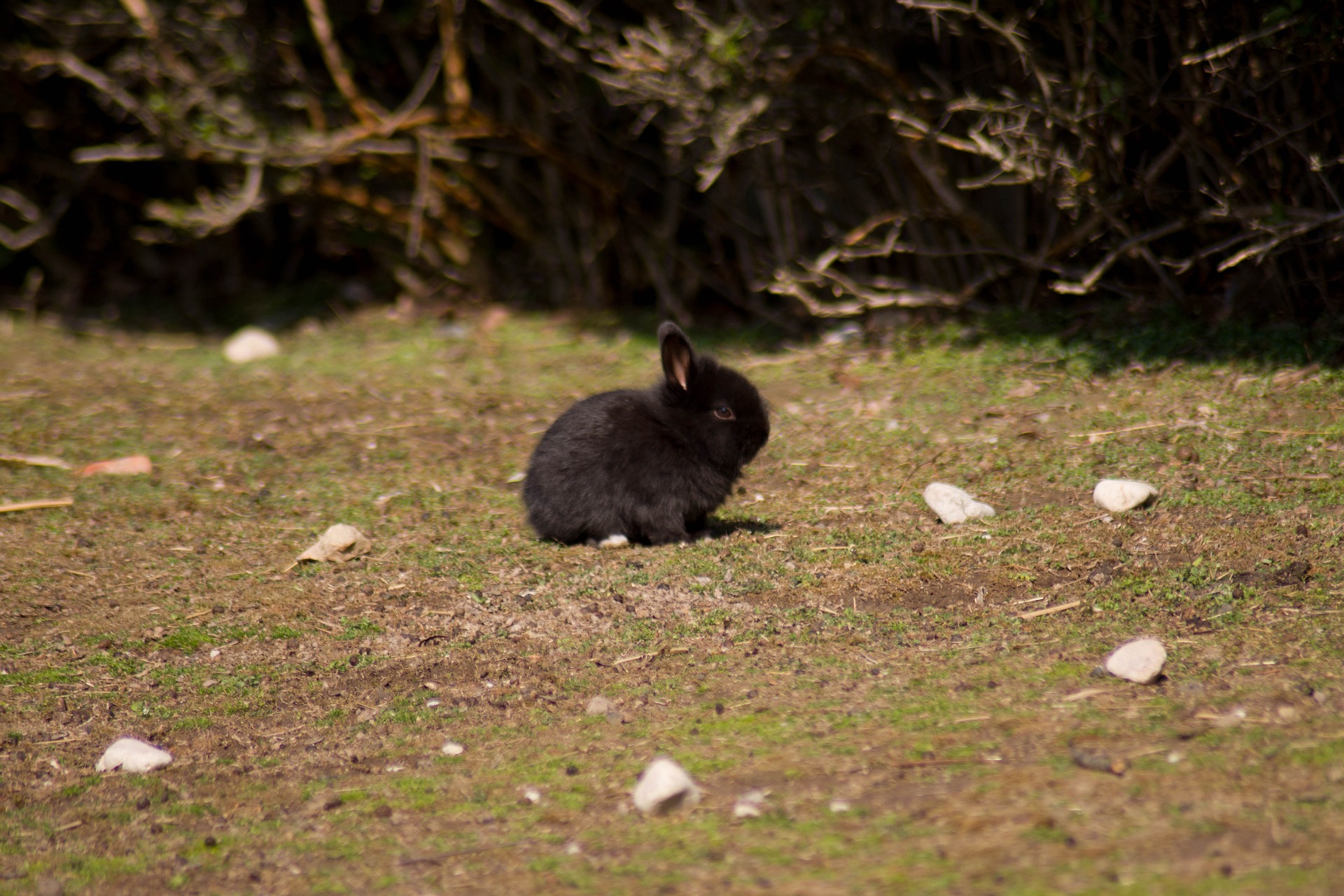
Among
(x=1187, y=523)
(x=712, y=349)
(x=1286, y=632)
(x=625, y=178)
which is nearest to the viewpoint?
(x=1286, y=632)

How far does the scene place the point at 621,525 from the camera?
5.48m

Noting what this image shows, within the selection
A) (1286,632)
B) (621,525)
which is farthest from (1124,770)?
(621,525)

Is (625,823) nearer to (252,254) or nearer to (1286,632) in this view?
(1286,632)

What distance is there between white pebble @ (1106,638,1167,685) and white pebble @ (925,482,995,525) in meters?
1.53

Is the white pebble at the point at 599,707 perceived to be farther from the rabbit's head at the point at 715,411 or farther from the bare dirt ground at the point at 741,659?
the rabbit's head at the point at 715,411

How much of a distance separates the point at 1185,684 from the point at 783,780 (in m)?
1.34

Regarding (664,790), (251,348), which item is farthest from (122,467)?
→ (664,790)

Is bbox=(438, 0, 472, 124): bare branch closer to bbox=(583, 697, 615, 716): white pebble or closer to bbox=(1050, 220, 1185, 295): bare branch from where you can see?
bbox=(1050, 220, 1185, 295): bare branch

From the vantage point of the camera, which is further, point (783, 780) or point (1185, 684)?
point (1185, 684)

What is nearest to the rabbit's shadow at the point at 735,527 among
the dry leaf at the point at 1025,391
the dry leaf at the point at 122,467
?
the dry leaf at the point at 1025,391

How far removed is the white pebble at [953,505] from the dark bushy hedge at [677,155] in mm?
1875

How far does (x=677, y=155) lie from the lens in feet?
28.8

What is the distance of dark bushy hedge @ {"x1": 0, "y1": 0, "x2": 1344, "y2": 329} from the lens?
693cm

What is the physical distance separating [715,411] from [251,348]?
239 inches
